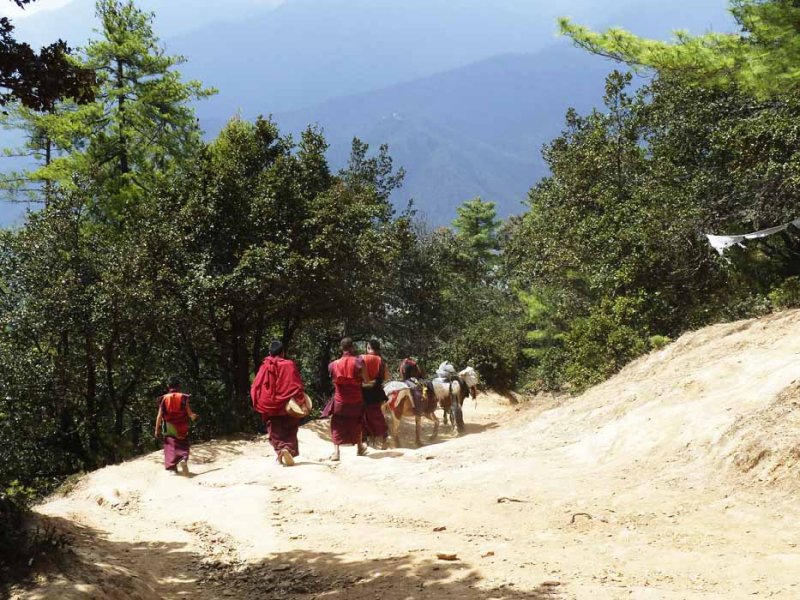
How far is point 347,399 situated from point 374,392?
3.25 ft

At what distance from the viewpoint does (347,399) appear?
1167 centimetres

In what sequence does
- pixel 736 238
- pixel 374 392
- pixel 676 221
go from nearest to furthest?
1. pixel 374 392
2. pixel 736 238
3. pixel 676 221

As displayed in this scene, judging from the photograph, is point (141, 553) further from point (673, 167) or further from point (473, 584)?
point (673, 167)

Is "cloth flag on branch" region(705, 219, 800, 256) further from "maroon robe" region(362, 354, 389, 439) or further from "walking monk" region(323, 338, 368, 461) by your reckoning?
"walking monk" region(323, 338, 368, 461)

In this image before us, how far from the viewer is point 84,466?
53.5ft

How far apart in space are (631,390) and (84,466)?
41.8 feet

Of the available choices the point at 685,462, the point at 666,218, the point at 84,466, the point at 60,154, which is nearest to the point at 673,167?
the point at 666,218

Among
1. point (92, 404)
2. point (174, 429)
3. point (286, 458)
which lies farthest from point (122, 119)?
point (286, 458)

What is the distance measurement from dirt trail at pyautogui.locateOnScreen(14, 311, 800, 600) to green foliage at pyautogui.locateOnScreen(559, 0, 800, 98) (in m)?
4.32

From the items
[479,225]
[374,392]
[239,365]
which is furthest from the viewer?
[479,225]

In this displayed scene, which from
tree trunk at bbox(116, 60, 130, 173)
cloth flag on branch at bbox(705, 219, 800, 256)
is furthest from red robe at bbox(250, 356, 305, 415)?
tree trunk at bbox(116, 60, 130, 173)

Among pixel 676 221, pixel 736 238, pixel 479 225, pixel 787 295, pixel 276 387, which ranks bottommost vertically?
pixel 276 387

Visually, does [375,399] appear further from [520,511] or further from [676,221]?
[676,221]

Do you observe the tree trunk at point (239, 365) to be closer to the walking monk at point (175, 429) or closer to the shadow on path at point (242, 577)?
the walking monk at point (175, 429)
